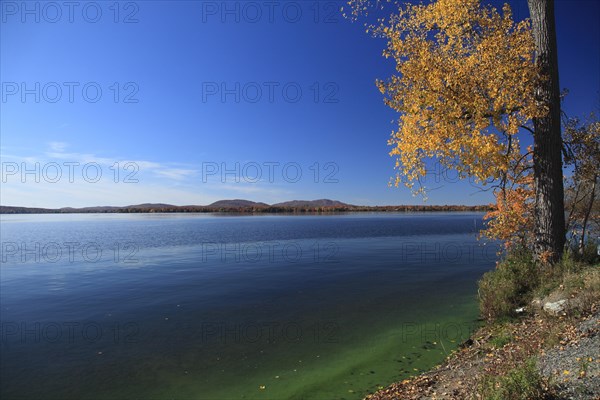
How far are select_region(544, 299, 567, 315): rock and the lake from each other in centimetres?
297

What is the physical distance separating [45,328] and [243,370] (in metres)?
9.53

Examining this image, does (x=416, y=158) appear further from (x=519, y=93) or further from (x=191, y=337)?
(x=191, y=337)

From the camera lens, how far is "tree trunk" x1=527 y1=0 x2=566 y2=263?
495 inches

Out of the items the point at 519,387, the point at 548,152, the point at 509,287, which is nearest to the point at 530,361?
the point at 519,387

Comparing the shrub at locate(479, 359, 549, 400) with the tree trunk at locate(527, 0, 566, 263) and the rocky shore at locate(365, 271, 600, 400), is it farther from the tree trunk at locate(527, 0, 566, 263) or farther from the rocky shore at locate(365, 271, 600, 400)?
the tree trunk at locate(527, 0, 566, 263)

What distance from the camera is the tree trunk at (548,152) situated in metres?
12.6

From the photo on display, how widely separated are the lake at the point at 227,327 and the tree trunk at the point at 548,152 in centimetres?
433

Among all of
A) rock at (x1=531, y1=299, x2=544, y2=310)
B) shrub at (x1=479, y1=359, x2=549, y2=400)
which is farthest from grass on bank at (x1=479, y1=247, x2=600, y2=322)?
shrub at (x1=479, y1=359, x2=549, y2=400)

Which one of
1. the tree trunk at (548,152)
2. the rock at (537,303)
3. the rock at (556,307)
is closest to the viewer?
the rock at (556,307)

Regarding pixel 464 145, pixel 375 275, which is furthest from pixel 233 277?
pixel 464 145

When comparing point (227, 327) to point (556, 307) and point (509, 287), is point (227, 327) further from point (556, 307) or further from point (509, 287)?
point (556, 307)

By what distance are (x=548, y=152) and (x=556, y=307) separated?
5.62 meters

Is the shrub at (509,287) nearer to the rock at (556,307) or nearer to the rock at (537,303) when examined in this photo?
the rock at (537,303)

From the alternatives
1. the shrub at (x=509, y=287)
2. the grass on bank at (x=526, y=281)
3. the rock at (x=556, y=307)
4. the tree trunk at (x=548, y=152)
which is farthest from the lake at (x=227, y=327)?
the tree trunk at (x=548, y=152)
